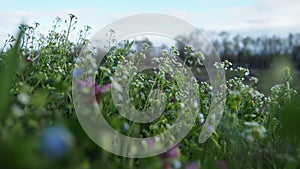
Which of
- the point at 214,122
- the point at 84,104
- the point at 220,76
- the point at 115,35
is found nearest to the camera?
the point at 84,104

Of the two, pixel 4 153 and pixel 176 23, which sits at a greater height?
pixel 176 23

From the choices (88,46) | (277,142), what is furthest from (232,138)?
(88,46)

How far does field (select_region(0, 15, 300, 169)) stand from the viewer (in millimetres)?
941

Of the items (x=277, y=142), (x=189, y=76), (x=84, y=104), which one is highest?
(x=189, y=76)

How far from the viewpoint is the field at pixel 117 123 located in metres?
0.94

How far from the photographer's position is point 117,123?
52.0 inches

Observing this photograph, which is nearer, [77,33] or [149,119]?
[149,119]

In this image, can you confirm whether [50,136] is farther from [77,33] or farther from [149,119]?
[77,33]

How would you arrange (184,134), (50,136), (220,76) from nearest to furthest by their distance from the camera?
1. (50,136)
2. (184,134)
3. (220,76)

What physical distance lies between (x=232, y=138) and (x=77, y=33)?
2166 millimetres

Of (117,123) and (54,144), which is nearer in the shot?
(54,144)

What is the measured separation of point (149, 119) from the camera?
2.15 m

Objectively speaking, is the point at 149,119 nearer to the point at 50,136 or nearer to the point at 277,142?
the point at 277,142

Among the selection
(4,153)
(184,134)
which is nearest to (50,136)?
(4,153)
